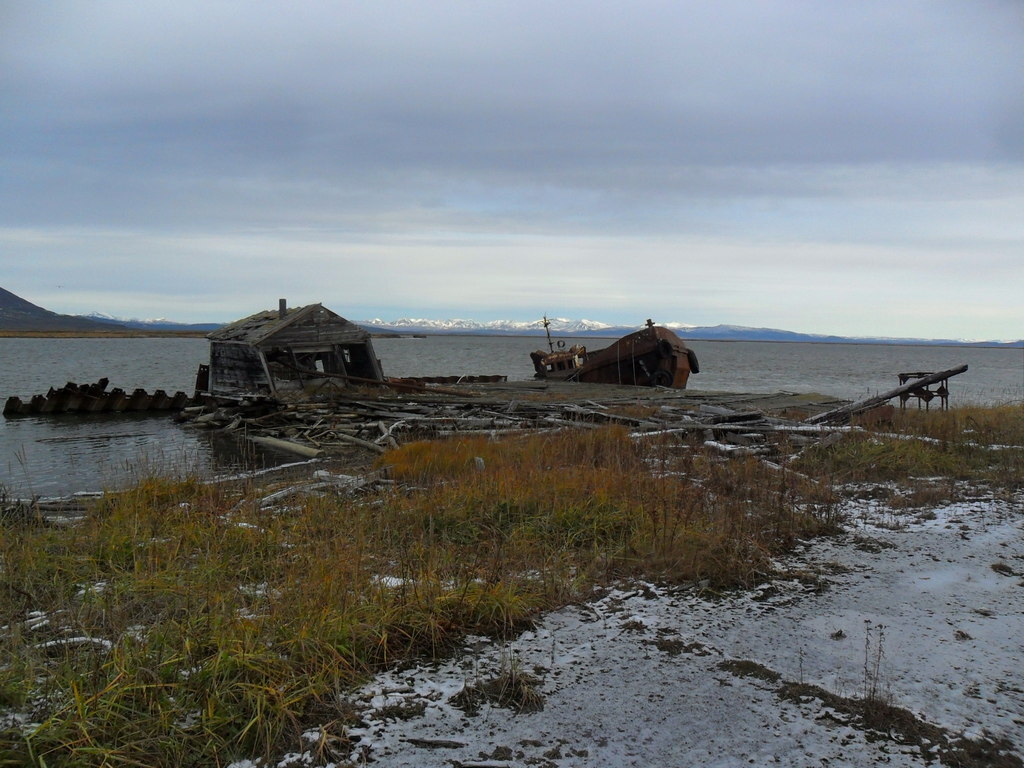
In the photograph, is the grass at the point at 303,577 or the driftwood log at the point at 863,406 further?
the driftwood log at the point at 863,406

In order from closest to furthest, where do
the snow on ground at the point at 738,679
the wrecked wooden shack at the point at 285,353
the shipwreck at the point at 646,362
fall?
the snow on ground at the point at 738,679, the wrecked wooden shack at the point at 285,353, the shipwreck at the point at 646,362

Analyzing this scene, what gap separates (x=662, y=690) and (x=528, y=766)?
0.99 meters

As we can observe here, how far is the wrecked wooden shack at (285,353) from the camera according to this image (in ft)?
64.7

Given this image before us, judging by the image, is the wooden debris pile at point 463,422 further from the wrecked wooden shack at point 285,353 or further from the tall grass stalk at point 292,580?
the tall grass stalk at point 292,580

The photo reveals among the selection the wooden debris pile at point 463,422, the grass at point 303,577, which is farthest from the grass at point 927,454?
the wooden debris pile at point 463,422

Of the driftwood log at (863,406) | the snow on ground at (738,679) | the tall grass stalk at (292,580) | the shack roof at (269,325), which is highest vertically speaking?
the shack roof at (269,325)

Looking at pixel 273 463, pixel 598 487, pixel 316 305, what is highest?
pixel 316 305

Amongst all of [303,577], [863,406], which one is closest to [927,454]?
[863,406]

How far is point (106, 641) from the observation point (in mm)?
3695

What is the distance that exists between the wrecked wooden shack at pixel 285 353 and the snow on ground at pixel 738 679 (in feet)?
53.0

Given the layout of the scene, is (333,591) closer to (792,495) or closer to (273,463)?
(792,495)

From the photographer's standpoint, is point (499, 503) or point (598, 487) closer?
point (499, 503)

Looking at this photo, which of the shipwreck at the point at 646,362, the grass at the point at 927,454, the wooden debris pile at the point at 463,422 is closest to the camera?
the grass at the point at 927,454

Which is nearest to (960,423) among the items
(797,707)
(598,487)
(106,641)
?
(598,487)
